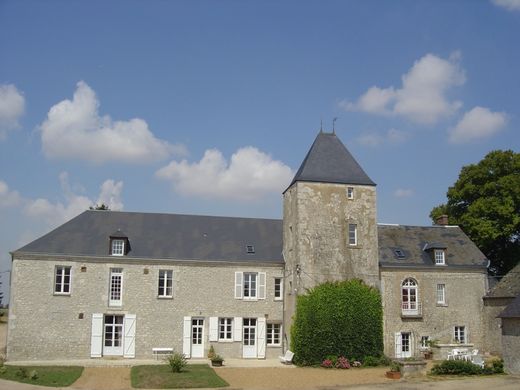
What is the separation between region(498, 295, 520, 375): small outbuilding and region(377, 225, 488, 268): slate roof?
6447 millimetres

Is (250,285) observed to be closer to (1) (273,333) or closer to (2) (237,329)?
(2) (237,329)

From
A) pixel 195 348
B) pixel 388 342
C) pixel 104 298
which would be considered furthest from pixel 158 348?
pixel 388 342

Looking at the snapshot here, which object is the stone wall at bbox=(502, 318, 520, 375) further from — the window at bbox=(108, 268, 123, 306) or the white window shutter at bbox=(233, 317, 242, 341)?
the window at bbox=(108, 268, 123, 306)

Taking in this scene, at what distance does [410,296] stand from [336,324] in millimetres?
4917

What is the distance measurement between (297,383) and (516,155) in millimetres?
22074

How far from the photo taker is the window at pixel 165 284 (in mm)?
26062

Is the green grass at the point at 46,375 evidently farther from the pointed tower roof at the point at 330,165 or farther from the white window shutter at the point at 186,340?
the pointed tower roof at the point at 330,165

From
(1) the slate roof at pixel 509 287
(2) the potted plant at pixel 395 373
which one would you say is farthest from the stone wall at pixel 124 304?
(1) the slate roof at pixel 509 287

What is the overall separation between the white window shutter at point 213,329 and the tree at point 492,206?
55.5ft

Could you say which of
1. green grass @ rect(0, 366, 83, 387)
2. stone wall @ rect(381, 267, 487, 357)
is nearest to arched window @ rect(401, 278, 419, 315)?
stone wall @ rect(381, 267, 487, 357)

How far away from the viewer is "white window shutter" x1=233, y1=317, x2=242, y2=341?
86.0 feet

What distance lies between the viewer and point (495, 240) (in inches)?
1350

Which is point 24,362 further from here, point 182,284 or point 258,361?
point 258,361

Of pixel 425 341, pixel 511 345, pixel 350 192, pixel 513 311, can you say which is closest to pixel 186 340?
pixel 350 192
